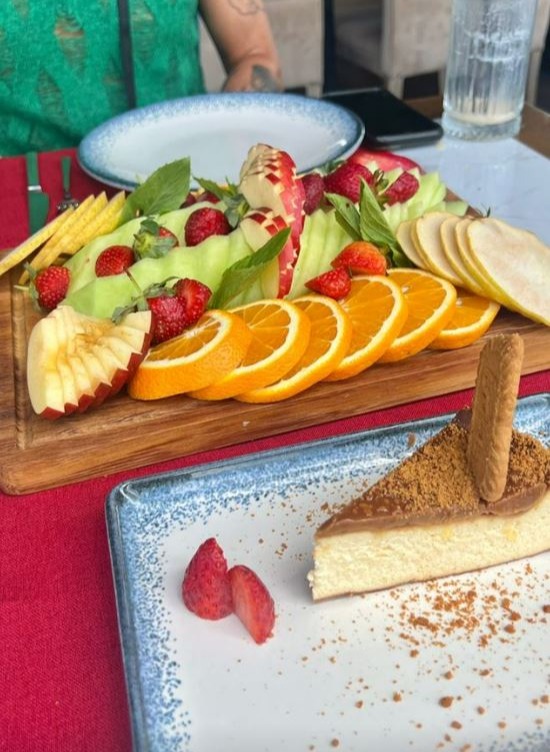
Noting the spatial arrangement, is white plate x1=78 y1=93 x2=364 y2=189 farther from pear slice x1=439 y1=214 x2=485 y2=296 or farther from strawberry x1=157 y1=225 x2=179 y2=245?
pear slice x1=439 y1=214 x2=485 y2=296

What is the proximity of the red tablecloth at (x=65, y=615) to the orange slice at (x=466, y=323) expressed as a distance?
105 mm

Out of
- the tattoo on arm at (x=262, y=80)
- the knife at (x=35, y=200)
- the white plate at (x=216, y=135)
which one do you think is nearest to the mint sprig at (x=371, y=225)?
the white plate at (x=216, y=135)

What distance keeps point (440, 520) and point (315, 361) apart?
359 mm

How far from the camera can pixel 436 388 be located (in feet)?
4.46

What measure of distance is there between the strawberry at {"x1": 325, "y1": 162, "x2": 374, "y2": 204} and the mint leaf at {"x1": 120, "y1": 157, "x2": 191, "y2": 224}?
302 millimetres

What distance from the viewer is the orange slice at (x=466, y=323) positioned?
138 centimetres

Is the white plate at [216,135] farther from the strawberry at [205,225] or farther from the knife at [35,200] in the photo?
the strawberry at [205,225]

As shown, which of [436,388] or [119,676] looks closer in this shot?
[119,676]

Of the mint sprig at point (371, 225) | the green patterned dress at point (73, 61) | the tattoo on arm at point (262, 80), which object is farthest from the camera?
the tattoo on arm at point (262, 80)

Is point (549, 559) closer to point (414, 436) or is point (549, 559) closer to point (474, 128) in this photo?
point (414, 436)

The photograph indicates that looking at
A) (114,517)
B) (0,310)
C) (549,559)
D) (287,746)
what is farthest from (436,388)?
(0,310)

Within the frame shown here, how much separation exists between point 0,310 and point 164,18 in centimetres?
132

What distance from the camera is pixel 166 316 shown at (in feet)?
4.44

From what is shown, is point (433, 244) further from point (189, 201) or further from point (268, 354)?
point (189, 201)
